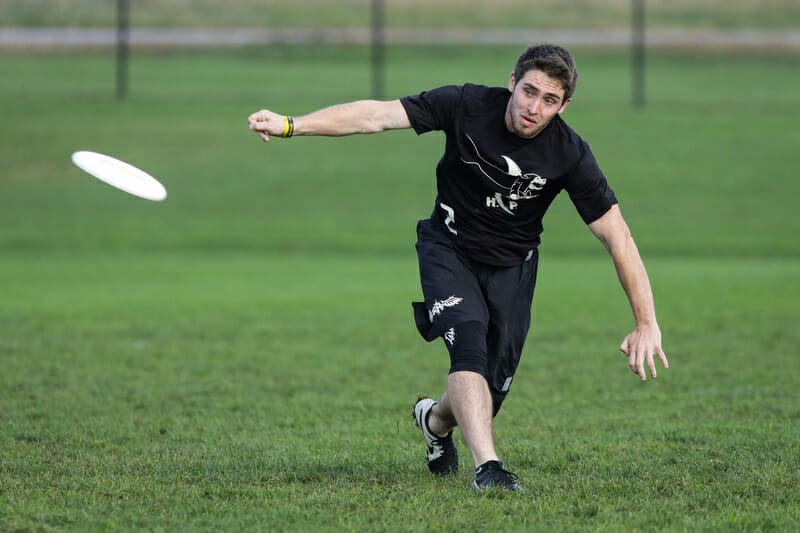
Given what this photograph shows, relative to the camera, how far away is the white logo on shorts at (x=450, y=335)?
4926 mm

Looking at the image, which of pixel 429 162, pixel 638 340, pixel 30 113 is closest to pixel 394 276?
pixel 429 162

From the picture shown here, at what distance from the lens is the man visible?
15.8ft

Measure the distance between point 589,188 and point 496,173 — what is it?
459 mm

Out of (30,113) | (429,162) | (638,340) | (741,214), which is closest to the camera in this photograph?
(638,340)

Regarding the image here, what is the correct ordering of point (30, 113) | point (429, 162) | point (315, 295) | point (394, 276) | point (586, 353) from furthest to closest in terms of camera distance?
point (30, 113)
point (429, 162)
point (394, 276)
point (315, 295)
point (586, 353)

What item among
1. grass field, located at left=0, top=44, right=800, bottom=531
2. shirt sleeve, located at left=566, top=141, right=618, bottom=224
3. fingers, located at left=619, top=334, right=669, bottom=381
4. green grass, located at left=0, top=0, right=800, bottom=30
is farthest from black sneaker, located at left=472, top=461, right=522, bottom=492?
green grass, located at left=0, top=0, right=800, bottom=30

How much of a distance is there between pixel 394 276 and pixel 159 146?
34.2 ft

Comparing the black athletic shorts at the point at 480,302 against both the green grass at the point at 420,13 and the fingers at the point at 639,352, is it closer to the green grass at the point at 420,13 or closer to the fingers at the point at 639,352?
the fingers at the point at 639,352

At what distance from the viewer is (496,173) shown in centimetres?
502

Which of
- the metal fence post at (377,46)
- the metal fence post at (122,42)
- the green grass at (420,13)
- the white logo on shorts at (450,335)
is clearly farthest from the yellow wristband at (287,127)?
the green grass at (420,13)

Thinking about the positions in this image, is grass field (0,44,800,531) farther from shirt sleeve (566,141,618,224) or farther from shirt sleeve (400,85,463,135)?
shirt sleeve (400,85,463,135)

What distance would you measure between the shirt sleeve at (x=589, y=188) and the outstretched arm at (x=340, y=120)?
2.82ft

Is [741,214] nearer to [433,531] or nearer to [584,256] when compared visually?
[584,256]

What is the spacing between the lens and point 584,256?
17.0 metres
